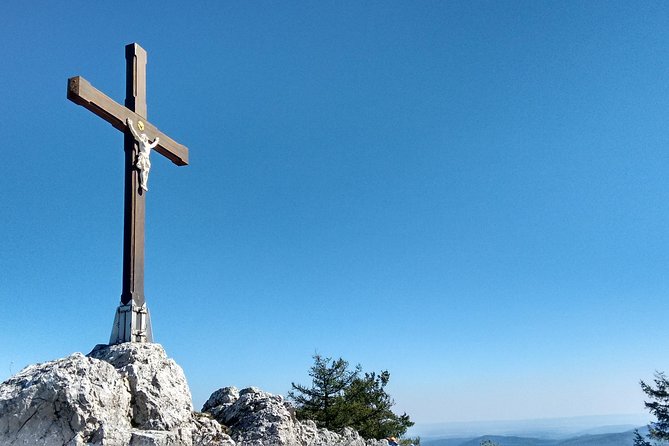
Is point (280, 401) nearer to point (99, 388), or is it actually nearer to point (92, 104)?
point (99, 388)

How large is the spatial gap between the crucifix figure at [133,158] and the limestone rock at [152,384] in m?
0.68

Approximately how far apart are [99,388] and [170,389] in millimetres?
1411

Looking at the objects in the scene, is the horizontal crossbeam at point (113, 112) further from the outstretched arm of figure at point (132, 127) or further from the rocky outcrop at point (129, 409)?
the rocky outcrop at point (129, 409)

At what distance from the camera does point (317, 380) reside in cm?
2589

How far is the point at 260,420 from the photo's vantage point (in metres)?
9.20

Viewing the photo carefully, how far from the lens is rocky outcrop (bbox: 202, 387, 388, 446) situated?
8891 mm

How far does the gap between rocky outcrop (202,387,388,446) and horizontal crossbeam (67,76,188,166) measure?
5.30 m

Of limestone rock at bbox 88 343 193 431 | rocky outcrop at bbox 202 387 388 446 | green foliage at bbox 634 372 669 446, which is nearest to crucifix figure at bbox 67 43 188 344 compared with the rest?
limestone rock at bbox 88 343 193 431

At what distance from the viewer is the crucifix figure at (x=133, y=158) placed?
10.1 meters

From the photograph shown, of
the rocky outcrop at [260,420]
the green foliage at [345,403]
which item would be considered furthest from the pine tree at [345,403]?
the rocky outcrop at [260,420]

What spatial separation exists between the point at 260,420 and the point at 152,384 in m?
1.81

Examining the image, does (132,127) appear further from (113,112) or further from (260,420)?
(260,420)

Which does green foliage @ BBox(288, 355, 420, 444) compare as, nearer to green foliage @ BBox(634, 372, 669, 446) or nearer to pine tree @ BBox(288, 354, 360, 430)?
pine tree @ BBox(288, 354, 360, 430)

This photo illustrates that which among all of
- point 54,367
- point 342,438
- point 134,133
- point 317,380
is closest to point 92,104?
point 134,133
